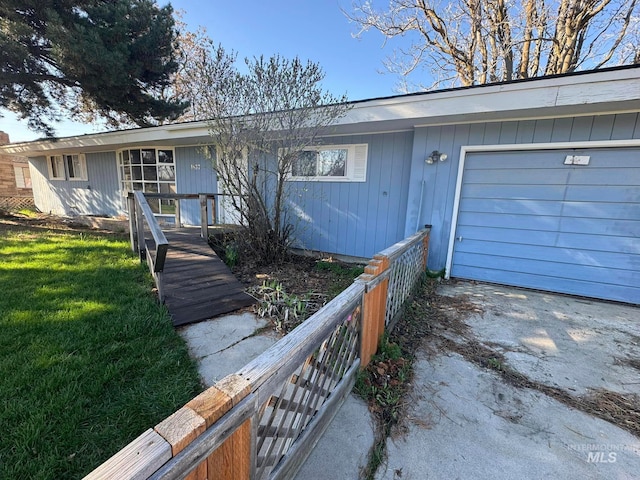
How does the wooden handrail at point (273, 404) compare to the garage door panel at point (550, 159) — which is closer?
the wooden handrail at point (273, 404)

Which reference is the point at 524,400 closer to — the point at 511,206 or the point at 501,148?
the point at 511,206

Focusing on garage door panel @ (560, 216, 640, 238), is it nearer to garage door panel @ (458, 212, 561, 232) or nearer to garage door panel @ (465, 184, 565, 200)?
garage door panel @ (458, 212, 561, 232)

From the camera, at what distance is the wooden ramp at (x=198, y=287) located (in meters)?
3.07

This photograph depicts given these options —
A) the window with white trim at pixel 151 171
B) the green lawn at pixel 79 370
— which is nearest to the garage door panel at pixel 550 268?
the green lawn at pixel 79 370

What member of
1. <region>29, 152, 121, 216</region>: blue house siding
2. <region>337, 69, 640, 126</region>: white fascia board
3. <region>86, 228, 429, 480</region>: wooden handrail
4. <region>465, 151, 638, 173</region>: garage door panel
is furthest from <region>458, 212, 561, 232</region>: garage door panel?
<region>29, 152, 121, 216</region>: blue house siding

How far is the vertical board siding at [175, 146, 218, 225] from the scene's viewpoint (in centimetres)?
736

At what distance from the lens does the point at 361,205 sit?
546cm

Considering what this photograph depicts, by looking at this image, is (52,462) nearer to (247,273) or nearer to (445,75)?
(247,273)

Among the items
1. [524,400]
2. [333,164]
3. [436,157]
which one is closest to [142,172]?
[333,164]

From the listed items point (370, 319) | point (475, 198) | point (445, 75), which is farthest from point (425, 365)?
point (445, 75)

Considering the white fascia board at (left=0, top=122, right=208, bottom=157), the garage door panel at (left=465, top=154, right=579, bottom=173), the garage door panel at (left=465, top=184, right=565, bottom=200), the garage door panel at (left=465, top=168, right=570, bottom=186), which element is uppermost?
the white fascia board at (left=0, top=122, right=208, bottom=157)

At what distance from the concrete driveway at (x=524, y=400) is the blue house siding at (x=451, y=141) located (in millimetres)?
1721

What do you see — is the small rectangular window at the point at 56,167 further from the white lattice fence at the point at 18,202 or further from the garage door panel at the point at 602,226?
the garage door panel at the point at 602,226

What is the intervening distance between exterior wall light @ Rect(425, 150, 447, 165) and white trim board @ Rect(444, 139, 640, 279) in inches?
9.7
